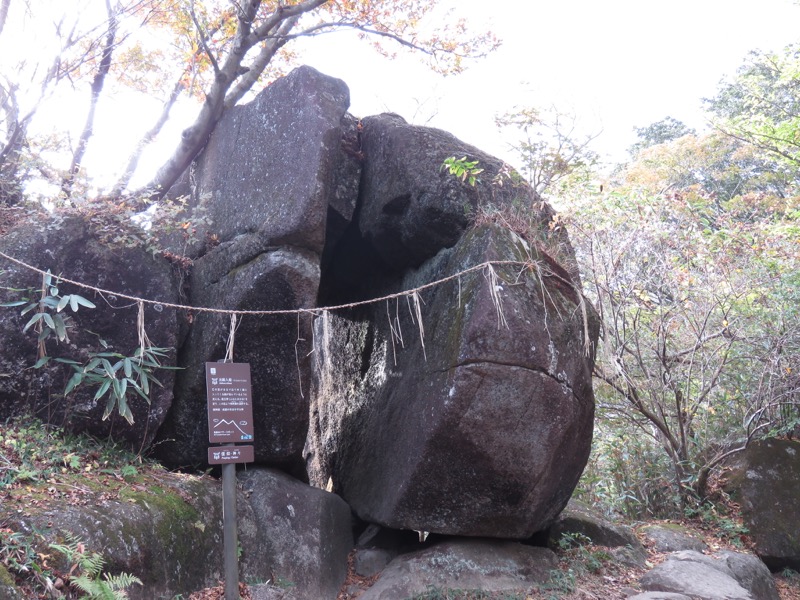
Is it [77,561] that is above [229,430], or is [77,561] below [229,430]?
below

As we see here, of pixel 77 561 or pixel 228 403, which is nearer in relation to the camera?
pixel 77 561

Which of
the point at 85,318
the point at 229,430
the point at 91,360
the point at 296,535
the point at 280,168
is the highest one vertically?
the point at 280,168

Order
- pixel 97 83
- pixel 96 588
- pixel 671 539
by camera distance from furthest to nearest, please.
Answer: pixel 97 83, pixel 671 539, pixel 96 588

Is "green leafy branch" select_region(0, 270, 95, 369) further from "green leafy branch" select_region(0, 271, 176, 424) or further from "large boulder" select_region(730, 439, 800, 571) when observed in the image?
"large boulder" select_region(730, 439, 800, 571)

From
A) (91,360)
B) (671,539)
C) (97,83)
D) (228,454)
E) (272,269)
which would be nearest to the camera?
(228,454)

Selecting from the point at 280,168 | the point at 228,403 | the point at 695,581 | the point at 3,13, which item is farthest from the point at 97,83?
the point at 695,581

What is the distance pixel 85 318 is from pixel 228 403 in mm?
2193

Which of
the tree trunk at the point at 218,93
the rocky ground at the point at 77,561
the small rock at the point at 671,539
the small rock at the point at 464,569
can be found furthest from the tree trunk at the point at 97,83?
the small rock at the point at 671,539

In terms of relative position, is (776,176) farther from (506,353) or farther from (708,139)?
(506,353)

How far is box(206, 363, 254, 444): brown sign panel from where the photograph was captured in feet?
16.2

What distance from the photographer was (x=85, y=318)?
20.1 ft

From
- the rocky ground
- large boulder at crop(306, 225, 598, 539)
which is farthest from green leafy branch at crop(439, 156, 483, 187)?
the rocky ground

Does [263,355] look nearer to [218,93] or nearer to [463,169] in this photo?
[463,169]

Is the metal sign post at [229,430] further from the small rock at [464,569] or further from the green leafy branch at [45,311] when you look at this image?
the small rock at [464,569]
